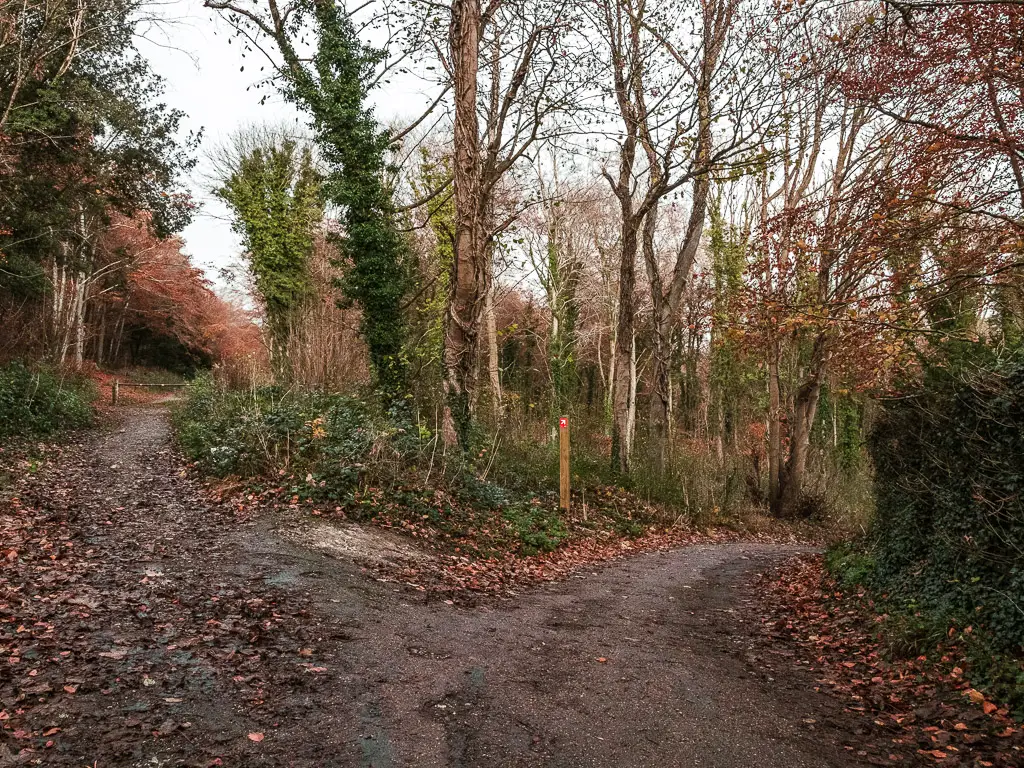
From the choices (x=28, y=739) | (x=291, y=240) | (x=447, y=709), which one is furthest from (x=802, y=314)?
(x=291, y=240)

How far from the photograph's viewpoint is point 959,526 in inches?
233

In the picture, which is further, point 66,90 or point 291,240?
Result: point 291,240

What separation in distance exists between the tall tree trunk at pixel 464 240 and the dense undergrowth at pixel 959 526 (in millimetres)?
6490

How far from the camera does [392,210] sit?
44.2 feet

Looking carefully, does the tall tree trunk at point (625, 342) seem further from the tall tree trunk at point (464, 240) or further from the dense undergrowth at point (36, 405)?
the dense undergrowth at point (36, 405)

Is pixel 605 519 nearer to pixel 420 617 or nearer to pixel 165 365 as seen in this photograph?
pixel 420 617

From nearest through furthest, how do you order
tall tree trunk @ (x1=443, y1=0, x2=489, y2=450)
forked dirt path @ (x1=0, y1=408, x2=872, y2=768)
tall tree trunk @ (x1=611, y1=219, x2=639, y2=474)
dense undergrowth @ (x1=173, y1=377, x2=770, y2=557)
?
forked dirt path @ (x1=0, y1=408, x2=872, y2=768), dense undergrowth @ (x1=173, y1=377, x2=770, y2=557), tall tree trunk @ (x1=443, y1=0, x2=489, y2=450), tall tree trunk @ (x1=611, y1=219, x2=639, y2=474)

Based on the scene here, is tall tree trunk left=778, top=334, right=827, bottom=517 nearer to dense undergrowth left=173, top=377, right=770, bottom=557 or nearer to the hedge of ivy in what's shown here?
dense undergrowth left=173, top=377, right=770, bottom=557

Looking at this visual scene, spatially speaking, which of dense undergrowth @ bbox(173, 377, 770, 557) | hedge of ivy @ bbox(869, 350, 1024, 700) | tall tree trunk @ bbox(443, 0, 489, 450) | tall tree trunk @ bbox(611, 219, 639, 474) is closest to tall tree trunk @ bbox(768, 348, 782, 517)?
tall tree trunk @ bbox(611, 219, 639, 474)

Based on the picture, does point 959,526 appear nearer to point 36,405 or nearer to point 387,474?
point 387,474

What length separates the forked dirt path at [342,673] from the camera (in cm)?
361

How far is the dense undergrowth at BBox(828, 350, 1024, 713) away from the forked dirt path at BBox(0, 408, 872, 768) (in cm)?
127

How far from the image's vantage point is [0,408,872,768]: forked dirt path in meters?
3.61

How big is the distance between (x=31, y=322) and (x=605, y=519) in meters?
17.0
